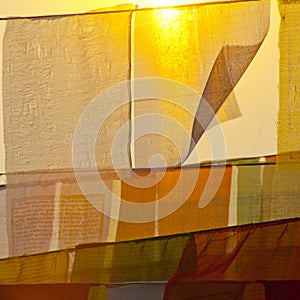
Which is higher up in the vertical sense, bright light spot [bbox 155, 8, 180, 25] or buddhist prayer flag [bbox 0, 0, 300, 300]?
bright light spot [bbox 155, 8, 180, 25]

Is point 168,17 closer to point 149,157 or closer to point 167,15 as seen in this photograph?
point 167,15

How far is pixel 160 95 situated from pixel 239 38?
0.25 metres

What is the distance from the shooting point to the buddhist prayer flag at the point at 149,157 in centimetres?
150

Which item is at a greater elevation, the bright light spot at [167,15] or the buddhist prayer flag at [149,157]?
the bright light spot at [167,15]

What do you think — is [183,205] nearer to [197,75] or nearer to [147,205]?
[147,205]

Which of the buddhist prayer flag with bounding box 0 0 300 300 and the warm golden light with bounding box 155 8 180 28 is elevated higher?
the warm golden light with bounding box 155 8 180 28

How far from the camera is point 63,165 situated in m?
1.55

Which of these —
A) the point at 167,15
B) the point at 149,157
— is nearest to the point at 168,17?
the point at 167,15

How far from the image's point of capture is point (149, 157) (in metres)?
1.53

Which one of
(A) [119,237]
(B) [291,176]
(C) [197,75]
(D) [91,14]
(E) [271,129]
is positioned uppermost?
(D) [91,14]

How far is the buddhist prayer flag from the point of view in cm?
150

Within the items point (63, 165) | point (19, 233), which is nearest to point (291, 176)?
point (63, 165)

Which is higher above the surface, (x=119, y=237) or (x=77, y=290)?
(x=119, y=237)

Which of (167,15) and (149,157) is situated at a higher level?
(167,15)
